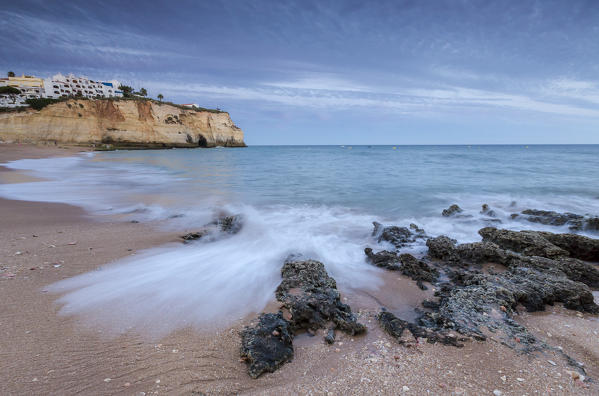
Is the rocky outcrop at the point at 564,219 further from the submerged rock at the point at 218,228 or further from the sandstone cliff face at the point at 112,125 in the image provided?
the sandstone cliff face at the point at 112,125

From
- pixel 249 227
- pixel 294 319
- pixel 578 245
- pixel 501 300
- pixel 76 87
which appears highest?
pixel 76 87

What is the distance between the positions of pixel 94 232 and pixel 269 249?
12.7 feet

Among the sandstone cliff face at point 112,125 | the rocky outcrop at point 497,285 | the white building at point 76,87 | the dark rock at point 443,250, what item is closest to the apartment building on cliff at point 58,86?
the white building at point 76,87

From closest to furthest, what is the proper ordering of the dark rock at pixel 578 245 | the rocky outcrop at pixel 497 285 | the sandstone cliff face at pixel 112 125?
1. the rocky outcrop at pixel 497 285
2. the dark rock at pixel 578 245
3. the sandstone cliff face at pixel 112 125

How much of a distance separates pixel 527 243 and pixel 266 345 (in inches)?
218

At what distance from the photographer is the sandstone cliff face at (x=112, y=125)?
1503 inches

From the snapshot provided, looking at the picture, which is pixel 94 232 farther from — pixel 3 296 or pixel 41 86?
pixel 41 86

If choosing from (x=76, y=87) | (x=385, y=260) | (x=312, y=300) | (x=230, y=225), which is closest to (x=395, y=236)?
(x=385, y=260)

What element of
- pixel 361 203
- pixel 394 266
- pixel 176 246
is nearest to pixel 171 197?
pixel 176 246

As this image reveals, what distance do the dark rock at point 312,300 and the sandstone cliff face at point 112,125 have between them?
172 feet

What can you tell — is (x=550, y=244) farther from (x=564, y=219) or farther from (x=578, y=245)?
(x=564, y=219)

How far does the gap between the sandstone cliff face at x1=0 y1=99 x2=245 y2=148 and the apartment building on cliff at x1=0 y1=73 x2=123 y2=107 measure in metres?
14.8

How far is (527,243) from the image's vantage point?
5.25 meters

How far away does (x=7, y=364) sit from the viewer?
86.7 inches
